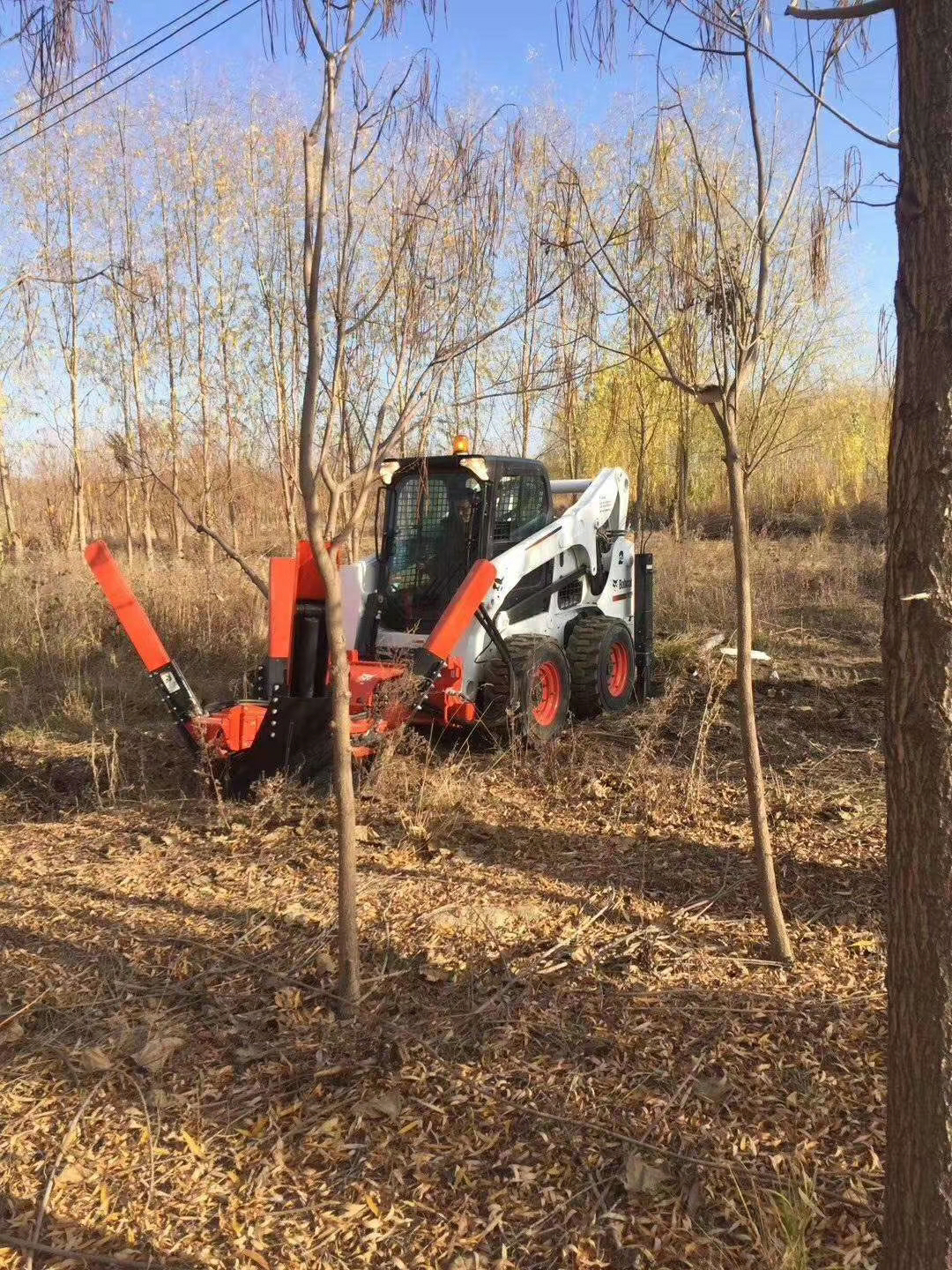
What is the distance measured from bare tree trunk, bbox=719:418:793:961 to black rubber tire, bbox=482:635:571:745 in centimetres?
277

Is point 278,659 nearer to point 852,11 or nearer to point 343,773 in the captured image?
point 343,773

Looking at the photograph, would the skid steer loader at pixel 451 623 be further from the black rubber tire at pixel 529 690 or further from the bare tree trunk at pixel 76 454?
the bare tree trunk at pixel 76 454

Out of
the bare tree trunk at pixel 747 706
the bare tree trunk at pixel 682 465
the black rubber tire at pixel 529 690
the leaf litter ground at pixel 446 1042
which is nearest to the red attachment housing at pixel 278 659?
the leaf litter ground at pixel 446 1042

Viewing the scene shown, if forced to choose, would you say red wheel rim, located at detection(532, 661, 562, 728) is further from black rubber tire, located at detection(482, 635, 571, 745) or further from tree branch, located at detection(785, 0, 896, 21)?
tree branch, located at detection(785, 0, 896, 21)

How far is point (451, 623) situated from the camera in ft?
18.1

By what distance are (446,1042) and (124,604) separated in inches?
120

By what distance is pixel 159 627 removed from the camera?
33.8 feet

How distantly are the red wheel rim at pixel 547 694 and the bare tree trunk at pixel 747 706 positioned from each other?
129 inches

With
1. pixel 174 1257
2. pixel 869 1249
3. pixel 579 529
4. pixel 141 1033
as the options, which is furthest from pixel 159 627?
pixel 869 1249

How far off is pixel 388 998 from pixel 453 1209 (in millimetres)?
949

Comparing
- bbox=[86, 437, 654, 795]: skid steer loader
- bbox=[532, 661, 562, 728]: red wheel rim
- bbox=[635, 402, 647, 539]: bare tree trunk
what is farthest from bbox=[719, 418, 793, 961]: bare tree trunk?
bbox=[635, 402, 647, 539]: bare tree trunk

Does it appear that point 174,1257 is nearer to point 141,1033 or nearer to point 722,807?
point 141,1033

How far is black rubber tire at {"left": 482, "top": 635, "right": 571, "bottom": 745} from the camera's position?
20.6 ft

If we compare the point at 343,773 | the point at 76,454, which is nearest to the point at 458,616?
the point at 343,773
